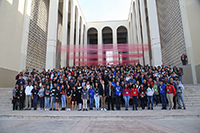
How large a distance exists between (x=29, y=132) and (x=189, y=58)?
13340 mm

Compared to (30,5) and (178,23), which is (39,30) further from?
(178,23)

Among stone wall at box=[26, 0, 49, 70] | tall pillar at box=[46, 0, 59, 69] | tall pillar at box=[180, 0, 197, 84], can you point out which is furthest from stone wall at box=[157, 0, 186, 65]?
stone wall at box=[26, 0, 49, 70]

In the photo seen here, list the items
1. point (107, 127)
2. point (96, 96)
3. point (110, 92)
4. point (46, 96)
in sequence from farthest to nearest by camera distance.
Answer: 1. point (46, 96)
2. point (96, 96)
3. point (110, 92)
4. point (107, 127)

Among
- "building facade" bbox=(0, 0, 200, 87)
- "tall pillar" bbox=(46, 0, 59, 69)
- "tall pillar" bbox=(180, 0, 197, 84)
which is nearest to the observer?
"building facade" bbox=(0, 0, 200, 87)

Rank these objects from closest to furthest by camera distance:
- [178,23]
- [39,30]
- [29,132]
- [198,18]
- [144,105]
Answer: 1. [29,132]
2. [144,105]
3. [198,18]
4. [178,23]
5. [39,30]

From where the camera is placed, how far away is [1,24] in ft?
37.3

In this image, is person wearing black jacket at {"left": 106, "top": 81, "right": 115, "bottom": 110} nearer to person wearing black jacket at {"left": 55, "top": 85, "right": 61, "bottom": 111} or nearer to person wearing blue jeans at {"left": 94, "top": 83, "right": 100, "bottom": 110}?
person wearing blue jeans at {"left": 94, "top": 83, "right": 100, "bottom": 110}

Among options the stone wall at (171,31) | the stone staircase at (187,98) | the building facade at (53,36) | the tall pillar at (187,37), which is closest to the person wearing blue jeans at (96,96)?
the stone staircase at (187,98)

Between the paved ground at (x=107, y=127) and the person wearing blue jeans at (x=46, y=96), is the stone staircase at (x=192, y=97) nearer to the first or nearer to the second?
the paved ground at (x=107, y=127)

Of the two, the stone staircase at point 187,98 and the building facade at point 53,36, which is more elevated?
the building facade at point 53,36

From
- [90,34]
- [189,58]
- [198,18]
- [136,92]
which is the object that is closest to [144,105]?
[136,92]

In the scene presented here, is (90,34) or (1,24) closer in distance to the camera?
(1,24)

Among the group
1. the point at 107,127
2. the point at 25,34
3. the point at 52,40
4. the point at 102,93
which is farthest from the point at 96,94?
the point at 25,34

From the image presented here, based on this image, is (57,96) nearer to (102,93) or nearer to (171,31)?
(102,93)
